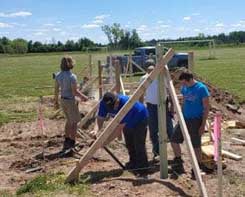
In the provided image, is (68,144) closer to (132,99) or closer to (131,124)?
(131,124)

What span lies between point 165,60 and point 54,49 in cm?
11182

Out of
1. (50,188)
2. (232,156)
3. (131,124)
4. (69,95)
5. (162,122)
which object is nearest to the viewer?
(50,188)

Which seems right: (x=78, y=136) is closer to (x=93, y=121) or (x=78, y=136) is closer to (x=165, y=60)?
(x=93, y=121)

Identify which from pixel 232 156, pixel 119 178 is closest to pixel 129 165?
pixel 119 178

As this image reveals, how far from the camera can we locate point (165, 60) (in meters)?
7.25

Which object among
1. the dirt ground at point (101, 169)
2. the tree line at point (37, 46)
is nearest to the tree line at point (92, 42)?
the tree line at point (37, 46)

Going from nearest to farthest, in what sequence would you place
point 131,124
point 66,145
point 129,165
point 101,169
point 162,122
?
point 162,122 → point 131,124 → point 129,165 → point 101,169 → point 66,145

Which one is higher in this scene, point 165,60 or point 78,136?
point 165,60

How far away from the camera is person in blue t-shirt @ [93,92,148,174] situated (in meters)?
7.78

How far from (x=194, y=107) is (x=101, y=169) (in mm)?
1875

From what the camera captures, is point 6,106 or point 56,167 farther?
point 6,106

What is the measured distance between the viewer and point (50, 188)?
731 cm

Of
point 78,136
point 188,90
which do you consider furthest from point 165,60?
point 78,136

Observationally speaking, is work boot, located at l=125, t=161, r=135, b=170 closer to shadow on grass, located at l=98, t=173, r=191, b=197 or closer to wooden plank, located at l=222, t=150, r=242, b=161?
Answer: shadow on grass, located at l=98, t=173, r=191, b=197
